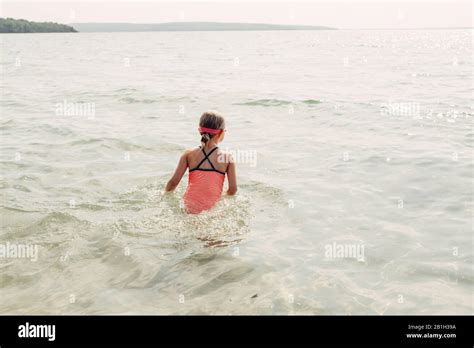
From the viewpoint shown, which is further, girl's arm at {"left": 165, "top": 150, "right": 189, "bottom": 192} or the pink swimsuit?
girl's arm at {"left": 165, "top": 150, "right": 189, "bottom": 192}

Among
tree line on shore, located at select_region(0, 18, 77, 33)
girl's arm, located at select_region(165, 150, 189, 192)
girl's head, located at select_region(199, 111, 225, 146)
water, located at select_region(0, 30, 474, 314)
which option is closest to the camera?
water, located at select_region(0, 30, 474, 314)

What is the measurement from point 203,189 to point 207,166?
1.08 ft

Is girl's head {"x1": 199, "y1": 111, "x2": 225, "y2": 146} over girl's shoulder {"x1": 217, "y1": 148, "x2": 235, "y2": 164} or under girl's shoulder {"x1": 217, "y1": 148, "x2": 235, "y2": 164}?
over

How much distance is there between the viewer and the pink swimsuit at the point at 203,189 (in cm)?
704

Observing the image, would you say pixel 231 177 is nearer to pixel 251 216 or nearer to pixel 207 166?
pixel 207 166

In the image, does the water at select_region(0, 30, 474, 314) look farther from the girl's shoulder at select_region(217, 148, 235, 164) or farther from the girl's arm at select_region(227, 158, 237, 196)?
the girl's shoulder at select_region(217, 148, 235, 164)

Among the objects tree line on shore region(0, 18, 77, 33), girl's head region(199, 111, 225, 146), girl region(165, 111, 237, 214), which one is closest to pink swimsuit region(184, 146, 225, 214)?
girl region(165, 111, 237, 214)

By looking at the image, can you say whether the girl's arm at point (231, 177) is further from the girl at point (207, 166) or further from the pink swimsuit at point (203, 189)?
the pink swimsuit at point (203, 189)

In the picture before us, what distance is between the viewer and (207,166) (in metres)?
7.12

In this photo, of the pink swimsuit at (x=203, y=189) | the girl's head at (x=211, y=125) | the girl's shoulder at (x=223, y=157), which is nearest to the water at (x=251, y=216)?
the pink swimsuit at (x=203, y=189)

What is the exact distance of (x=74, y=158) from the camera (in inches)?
434

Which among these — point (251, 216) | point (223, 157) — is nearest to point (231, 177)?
point (223, 157)

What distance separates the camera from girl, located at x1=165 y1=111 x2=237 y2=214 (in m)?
6.96
